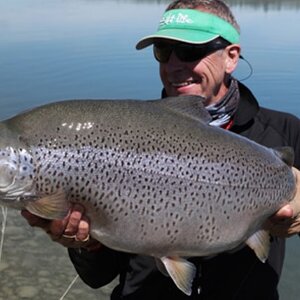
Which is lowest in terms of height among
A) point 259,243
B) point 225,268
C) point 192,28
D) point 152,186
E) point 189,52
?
point 225,268

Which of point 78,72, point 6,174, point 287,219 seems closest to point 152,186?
point 6,174

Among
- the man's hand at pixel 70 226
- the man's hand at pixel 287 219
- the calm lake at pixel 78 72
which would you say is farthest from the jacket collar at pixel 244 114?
the calm lake at pixel 78 72

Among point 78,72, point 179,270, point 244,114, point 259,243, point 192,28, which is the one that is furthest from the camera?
point 78,72

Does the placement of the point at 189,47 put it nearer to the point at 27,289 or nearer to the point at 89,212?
the point at 89,212

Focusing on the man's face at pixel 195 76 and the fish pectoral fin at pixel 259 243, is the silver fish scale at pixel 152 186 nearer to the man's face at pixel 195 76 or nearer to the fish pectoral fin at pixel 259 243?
the fish pectoral fin at pixel 259 243

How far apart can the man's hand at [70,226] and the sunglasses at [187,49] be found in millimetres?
983

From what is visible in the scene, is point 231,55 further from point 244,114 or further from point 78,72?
point 78,72

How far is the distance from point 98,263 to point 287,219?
2.93 feet

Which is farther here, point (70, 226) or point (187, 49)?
point (187, 49)

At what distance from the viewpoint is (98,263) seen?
108 inches

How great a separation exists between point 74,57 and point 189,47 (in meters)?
12.8

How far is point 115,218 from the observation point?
2.12 meters

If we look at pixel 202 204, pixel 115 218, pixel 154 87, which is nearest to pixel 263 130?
pixel 202 204

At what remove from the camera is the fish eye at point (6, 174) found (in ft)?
6.72
